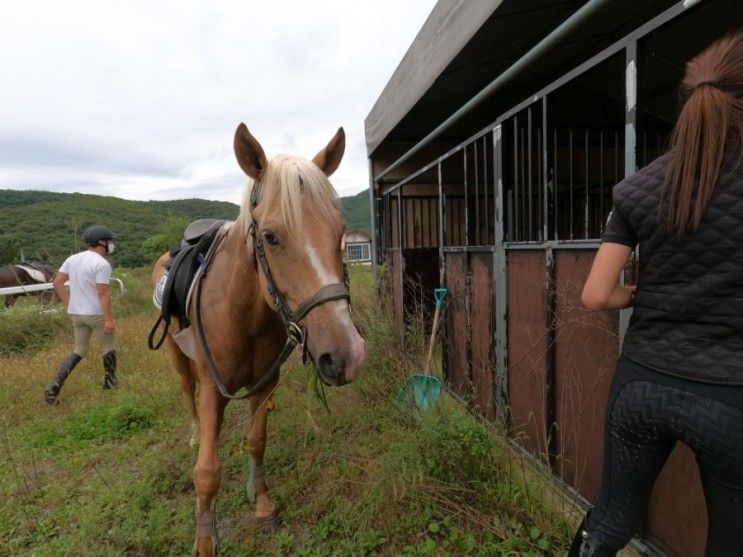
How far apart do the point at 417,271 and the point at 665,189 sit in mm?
3509

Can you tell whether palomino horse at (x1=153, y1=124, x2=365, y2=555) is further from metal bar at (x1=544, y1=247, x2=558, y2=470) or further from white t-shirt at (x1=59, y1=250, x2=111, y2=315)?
white t-shirt at (x1=59, y1=250, x2=111, y2=315)

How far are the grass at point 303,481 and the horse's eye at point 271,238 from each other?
0.99 m

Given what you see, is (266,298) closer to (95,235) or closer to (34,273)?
(95,235)

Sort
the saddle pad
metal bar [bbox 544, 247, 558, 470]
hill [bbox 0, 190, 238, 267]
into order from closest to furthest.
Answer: metal bar [bbox 544, 247, 558, 470] → the saddle pad → hill [bbox 0, 190, 238, 267]

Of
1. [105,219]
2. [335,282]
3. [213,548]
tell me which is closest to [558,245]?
[335,282]

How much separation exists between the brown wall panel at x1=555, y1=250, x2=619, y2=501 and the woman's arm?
694 mm

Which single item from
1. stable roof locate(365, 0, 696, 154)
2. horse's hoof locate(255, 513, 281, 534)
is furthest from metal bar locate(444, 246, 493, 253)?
horse's hoof locate(255, 513, 281, 534)

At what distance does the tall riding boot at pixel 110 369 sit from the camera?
462cm

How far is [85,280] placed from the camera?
4445mm

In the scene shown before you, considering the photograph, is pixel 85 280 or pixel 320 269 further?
pixel 85 280

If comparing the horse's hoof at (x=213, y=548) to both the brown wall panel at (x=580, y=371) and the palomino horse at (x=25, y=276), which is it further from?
the palomino horse at (x=25, y=276)

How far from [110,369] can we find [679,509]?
524 centimetres

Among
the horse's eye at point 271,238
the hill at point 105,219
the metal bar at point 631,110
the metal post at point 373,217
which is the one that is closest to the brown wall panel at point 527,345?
the metal bar at point 631,110

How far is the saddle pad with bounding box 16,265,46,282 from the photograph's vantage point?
1269 centimetres
